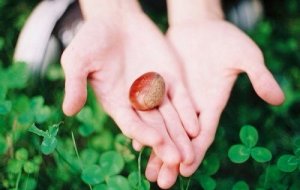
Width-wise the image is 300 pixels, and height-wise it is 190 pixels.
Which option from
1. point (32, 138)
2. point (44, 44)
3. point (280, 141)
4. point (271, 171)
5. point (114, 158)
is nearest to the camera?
point (114, 158)

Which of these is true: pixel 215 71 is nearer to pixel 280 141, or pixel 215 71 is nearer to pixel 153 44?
pixel 153 44

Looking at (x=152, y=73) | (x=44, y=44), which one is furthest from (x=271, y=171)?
(x=44, y=44)

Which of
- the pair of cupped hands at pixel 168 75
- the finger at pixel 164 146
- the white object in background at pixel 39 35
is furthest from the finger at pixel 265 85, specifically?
the white object in background at pixel 39 35

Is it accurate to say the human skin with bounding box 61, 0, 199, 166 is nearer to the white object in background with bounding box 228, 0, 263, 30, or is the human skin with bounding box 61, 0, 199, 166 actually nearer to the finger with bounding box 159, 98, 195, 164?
the finger with bounding box 159, 98, 195, 164

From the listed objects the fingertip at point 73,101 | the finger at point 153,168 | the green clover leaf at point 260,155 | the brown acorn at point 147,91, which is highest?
the fingertip at point 73,101

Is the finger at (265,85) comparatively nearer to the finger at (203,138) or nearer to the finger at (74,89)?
the finger at (203,138)

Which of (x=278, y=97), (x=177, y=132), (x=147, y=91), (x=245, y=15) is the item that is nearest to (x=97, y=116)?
(x=147, y=91)
